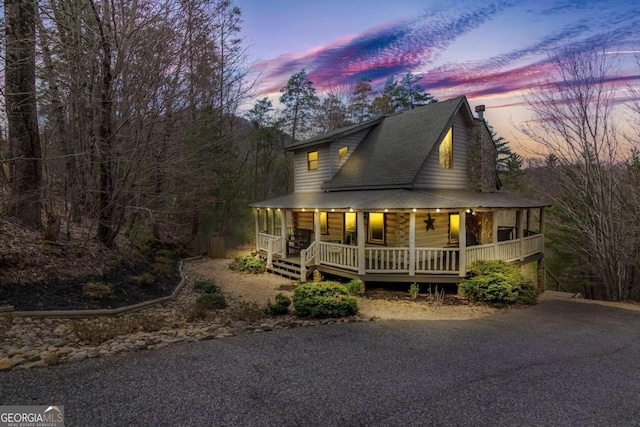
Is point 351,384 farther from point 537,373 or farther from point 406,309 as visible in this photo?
point 406,309

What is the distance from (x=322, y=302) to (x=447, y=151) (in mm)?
10292

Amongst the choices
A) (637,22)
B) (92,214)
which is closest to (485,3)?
(637,22)

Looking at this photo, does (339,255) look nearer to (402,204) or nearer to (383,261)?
(383,261)

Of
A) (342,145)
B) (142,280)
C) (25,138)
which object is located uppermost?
(342,145)

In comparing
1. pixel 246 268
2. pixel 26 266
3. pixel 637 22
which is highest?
pixel 637 22

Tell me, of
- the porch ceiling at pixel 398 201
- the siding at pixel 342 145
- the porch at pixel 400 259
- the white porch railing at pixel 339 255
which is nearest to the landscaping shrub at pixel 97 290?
the porch at pixel 400 259

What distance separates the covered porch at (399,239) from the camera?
10695 mm

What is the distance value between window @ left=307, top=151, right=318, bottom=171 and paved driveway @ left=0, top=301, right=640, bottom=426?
11868 mm

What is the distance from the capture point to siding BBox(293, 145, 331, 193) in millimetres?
16406

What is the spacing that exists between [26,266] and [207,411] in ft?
22.4

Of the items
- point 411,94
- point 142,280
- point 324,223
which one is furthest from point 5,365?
point 411,94

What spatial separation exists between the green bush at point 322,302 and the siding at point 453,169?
6.82 metres

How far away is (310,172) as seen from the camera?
17.3 meters

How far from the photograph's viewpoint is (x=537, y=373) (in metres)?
4.69
